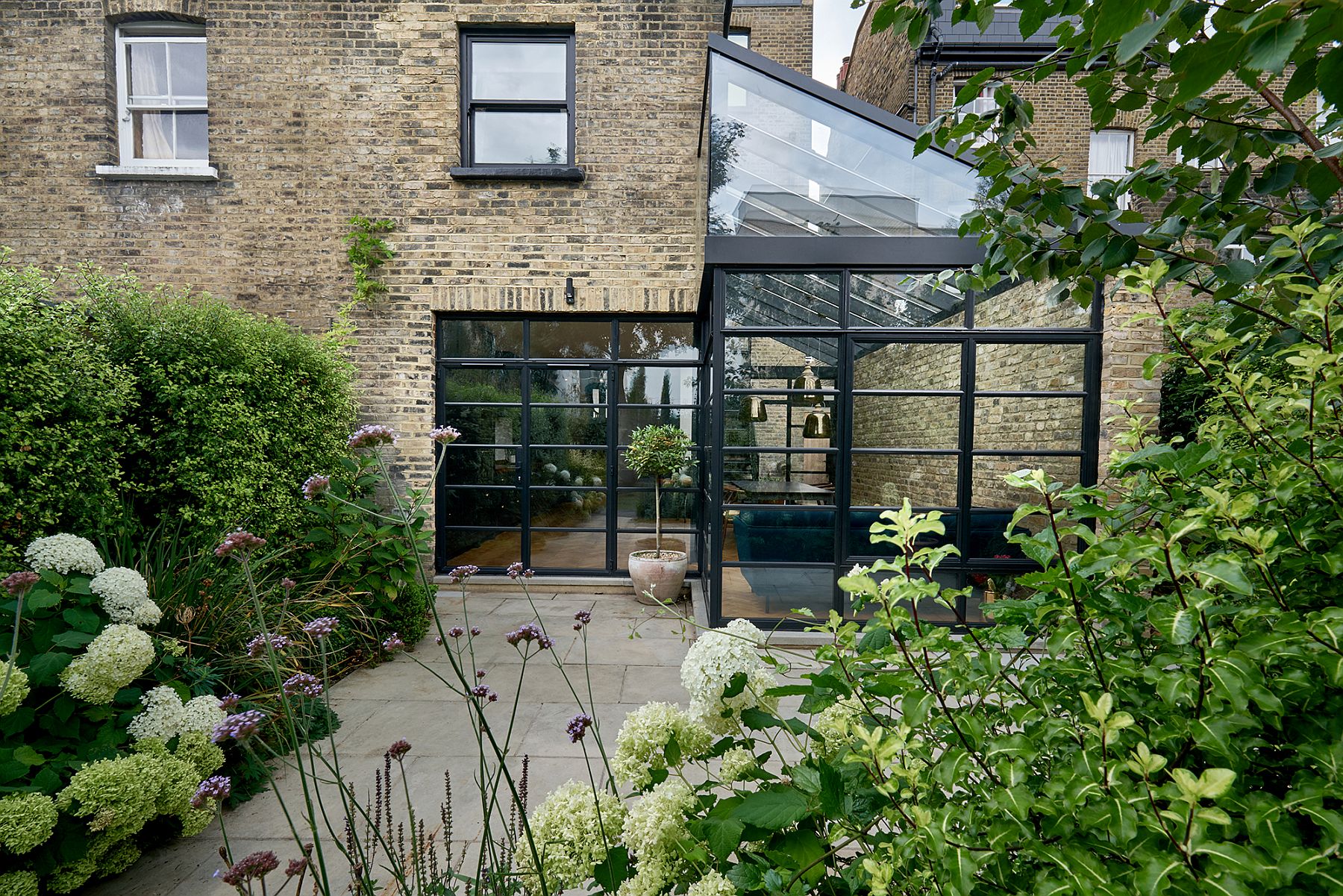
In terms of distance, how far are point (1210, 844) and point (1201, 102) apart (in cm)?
138

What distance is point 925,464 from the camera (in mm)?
4449

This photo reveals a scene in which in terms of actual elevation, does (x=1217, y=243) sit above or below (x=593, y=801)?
above

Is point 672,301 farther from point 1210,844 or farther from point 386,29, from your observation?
point 1210,844

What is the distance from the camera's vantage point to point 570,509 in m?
6.13

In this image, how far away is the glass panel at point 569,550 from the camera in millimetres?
6070

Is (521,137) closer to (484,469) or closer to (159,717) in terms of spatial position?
(484,469)

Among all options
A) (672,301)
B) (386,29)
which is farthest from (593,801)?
(386,29)

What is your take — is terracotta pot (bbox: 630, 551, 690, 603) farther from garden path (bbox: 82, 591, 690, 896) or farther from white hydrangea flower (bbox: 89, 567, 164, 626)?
white hydrangea flower (bbox: 89, 567, 164, 626)

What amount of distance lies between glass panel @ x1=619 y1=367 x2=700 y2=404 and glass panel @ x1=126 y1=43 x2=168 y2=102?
5.22 meters

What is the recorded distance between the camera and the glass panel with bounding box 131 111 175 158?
5.82 m

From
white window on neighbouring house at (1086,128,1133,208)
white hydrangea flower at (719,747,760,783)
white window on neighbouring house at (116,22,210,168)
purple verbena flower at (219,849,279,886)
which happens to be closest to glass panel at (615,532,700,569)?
white hydrangea flower at (719,747,760,783)

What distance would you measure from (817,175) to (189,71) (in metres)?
6.15

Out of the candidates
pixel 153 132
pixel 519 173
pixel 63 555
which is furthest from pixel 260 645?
pixel 153 132

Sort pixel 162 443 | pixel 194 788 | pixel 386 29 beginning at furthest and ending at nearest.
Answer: pixel 386 29 → pixel 162 443 → pixel 194 788
